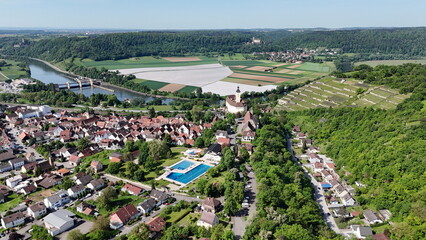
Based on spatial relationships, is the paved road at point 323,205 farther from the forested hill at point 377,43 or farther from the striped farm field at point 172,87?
the forested hill at point 377,43

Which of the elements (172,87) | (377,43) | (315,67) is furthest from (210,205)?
(377,43)

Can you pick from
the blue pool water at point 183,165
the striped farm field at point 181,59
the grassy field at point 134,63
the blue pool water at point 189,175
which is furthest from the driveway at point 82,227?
the striped farm field at point 181,59

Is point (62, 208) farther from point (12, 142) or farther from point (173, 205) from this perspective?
point (12, 142)

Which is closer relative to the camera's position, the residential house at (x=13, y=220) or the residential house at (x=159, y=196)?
the residential house at (x=13, y=220)

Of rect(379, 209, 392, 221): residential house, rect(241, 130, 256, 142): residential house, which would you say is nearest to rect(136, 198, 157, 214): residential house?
rect(241, 130, 256, 142): residential house

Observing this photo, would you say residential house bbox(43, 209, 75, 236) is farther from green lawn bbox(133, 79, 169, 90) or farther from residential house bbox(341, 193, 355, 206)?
green lawn bbox(133, 79, 169, 90)

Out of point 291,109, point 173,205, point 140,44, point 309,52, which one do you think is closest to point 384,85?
point 291,109

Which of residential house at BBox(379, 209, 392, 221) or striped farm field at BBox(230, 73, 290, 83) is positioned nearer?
residential house at BBox(379, 209, 392, 221)
